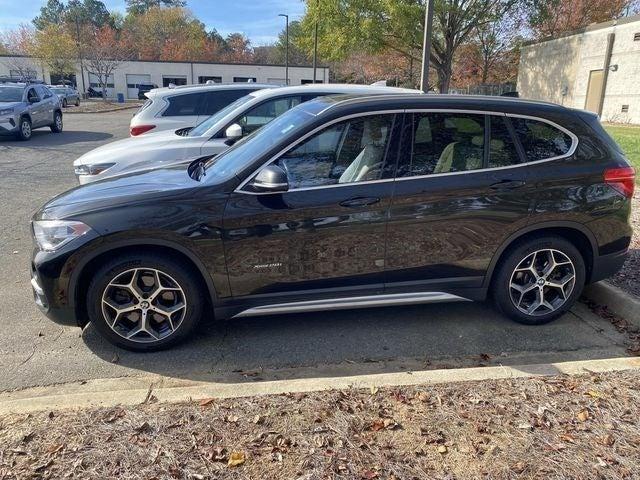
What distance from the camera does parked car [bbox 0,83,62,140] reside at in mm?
14914

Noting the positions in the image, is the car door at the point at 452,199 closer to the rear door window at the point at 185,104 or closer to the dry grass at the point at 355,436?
the dry grass at the point at 355,436

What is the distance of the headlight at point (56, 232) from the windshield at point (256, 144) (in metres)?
1.02

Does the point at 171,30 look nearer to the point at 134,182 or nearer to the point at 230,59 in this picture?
the point at 230,59

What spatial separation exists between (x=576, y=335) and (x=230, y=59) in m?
83.1

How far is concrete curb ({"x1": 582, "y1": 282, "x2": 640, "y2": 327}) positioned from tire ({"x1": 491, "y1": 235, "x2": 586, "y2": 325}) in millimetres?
470

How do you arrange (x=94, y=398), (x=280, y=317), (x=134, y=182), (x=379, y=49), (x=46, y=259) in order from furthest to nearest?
(x=379, y=49) → (x=280, y=317) → (x=134, y=182) → (x=46, y=259) → (x=94, y=398)

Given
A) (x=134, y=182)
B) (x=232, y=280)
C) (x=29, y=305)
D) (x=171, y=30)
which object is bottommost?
(x=29, y=305)

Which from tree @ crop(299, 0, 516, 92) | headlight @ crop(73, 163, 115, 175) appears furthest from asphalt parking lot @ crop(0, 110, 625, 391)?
tree @ crop(299, 0, 516, 92)

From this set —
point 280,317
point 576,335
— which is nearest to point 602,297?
point 576,335

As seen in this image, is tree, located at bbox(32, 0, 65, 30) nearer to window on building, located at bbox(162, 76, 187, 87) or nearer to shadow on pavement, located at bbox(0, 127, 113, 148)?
window on building, located at bbox(162, 76, 187, 87)

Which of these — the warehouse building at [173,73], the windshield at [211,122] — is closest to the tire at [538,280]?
the windshield at [211,122]

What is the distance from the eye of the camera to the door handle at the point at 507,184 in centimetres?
365

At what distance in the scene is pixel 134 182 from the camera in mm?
3664

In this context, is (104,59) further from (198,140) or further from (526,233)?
(526,233)
